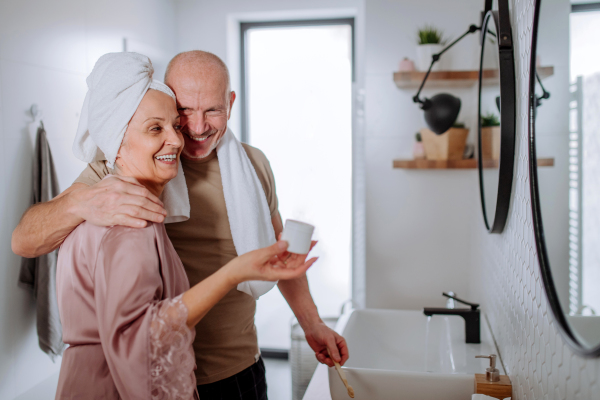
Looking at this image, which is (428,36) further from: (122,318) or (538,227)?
(122,318)

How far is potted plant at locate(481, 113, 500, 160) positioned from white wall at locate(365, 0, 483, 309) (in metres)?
0.70

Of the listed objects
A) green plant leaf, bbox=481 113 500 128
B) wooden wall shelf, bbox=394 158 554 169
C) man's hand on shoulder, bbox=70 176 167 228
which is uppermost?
green plant leaf, bbox=481 113 500 128

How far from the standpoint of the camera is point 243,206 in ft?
4.11

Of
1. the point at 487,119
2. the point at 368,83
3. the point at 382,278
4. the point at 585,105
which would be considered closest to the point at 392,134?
the point at 368,83

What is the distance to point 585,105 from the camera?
0.60 m

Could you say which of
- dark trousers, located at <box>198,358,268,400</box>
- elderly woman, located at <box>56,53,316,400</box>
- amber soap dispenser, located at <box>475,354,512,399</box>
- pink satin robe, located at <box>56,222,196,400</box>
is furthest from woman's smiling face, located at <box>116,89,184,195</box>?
amber soap dispenser, located at <box>475,354,512,399</box>

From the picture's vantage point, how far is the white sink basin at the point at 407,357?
1.18m

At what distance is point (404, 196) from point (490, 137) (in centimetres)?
92

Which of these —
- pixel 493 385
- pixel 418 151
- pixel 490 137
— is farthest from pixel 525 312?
pixel 418 151

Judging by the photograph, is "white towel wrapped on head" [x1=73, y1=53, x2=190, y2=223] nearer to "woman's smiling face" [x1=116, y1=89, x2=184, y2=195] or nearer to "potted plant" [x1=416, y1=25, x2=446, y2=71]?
"woman's smiling face" [x1=116, y1=89, x2=184, y2=195]

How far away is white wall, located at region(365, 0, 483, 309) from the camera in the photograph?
7.32 feet

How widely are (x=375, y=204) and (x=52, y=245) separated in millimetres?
1595

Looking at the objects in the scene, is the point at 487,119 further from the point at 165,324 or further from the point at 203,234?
the point at 165,324

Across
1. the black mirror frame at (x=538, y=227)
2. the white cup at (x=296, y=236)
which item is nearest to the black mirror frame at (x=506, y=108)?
the black mirror frame at (x=538, y=227)
